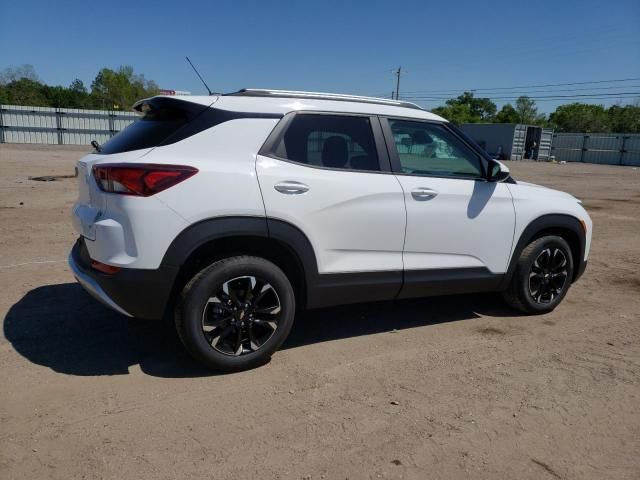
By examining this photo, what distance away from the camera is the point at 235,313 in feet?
11.2

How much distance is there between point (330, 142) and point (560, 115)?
322 ft

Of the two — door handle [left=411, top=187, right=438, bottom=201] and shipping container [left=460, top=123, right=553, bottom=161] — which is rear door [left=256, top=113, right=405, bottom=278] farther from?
shipping container [left=460, top=123, right=553, bottom=161]

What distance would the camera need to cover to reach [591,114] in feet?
251

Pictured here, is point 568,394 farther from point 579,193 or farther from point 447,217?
point 579,193

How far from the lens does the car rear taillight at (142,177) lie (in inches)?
121

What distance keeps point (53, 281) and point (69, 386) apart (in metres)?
2.32

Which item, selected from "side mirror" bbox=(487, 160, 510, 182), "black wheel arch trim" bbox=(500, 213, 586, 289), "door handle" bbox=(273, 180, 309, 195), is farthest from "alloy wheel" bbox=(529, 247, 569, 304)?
"door handle" bbox=(273, 180, 309, 195)

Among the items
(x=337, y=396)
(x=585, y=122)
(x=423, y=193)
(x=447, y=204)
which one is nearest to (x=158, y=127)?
(x=423, y=193)

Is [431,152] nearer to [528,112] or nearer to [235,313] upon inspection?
[235,313]

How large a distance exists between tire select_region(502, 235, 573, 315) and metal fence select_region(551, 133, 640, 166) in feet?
136

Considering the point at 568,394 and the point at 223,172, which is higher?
the point at 223,172

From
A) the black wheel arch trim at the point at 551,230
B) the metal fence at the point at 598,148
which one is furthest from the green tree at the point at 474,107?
the black wheel arch trim at the point at 551,230

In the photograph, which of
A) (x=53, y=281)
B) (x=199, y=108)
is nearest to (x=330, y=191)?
(x=199, y=108)

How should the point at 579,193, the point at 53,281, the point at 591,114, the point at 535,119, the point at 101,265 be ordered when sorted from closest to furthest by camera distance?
the point at 101,265 → the point at 53,281 → the point at 579,193 → the point at 591,114 → the point at 535,119
